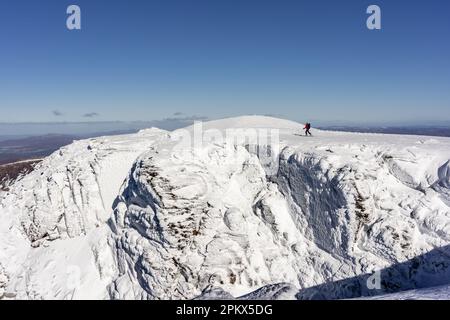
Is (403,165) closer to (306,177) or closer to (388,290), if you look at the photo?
(306,177)

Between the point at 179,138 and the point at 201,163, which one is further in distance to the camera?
the point at 179,138

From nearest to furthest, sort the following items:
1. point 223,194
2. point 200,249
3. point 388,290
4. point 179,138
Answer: point 388,290 < point 200,249 < point 223,194 < point 179,138

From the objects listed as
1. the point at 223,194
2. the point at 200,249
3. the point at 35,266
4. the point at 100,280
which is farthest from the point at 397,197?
the point at 35,266

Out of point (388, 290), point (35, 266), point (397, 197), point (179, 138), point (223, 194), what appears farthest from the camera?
point (179, 138)
